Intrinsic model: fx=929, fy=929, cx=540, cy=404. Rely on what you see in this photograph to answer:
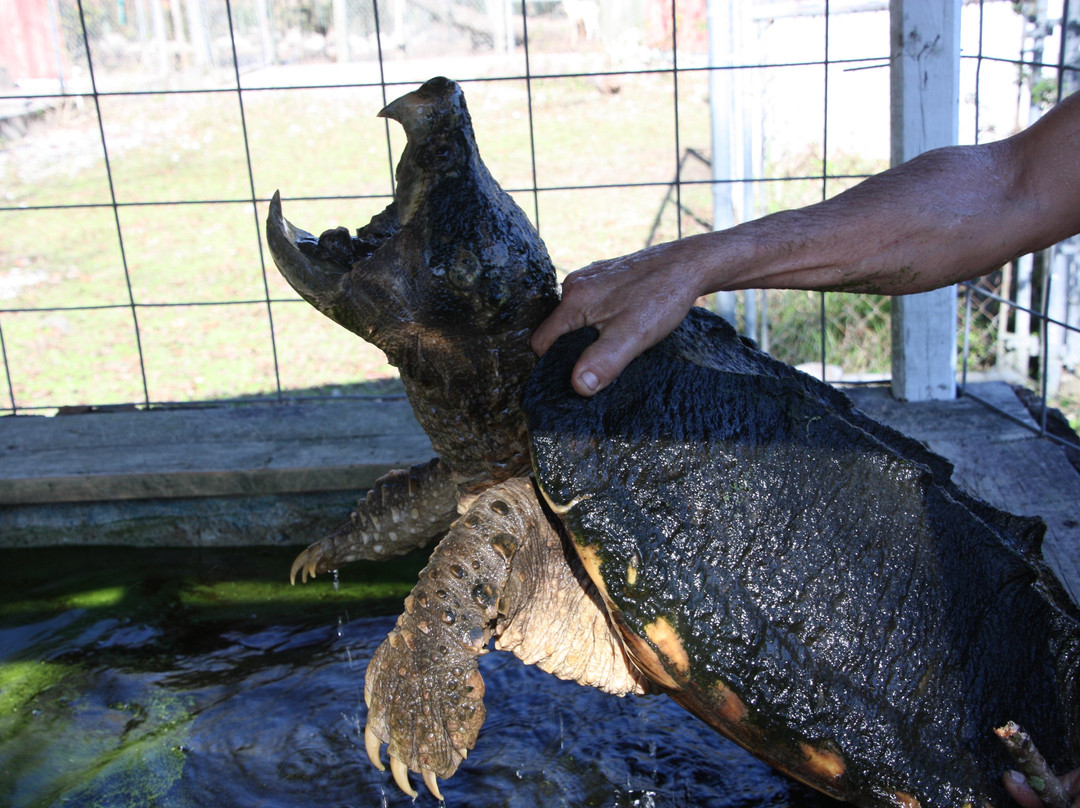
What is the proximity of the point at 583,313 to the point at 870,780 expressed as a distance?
1.04 meters

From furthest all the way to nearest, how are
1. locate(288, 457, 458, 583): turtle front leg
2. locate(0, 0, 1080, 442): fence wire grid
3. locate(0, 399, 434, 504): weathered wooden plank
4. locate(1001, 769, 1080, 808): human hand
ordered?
locate(0, 0, 1080, 442): fence wire grid, locate(0, 399, 434, 504): weathered wooden plank, locate(288, 457, 458, 583): turtle front leg, locate(1001, 769, 1080, 808): human hand

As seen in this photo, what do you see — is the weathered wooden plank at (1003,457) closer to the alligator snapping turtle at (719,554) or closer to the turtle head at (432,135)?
the alligator snapping turtle at (719,554)

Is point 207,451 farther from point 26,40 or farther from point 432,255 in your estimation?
point 26,40

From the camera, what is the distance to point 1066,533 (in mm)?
2619

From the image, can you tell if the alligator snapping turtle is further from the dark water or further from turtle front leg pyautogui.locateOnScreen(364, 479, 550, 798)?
the dark water

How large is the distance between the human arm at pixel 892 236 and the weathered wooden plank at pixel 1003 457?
3.21 feet

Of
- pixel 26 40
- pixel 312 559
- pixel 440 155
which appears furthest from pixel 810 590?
pixel 26 40

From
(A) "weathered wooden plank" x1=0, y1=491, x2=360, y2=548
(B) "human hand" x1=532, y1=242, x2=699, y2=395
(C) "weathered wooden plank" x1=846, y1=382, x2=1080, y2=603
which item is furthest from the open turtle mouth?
(C) "weathered wooden plank" x1=846, y1=382, x2=1080, y2=603

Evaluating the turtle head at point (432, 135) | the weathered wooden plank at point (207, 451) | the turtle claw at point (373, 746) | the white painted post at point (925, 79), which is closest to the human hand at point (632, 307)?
the turtle head at point (432, 135)

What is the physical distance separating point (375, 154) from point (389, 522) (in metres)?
8.38

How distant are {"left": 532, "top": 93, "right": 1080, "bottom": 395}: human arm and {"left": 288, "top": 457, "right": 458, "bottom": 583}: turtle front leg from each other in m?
0.73

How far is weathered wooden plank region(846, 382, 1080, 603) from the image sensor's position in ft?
8.63

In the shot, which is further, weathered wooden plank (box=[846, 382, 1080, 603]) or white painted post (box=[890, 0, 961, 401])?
white painted post (box=[890, 0, 961, 401])

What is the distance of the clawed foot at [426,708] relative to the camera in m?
1.88
